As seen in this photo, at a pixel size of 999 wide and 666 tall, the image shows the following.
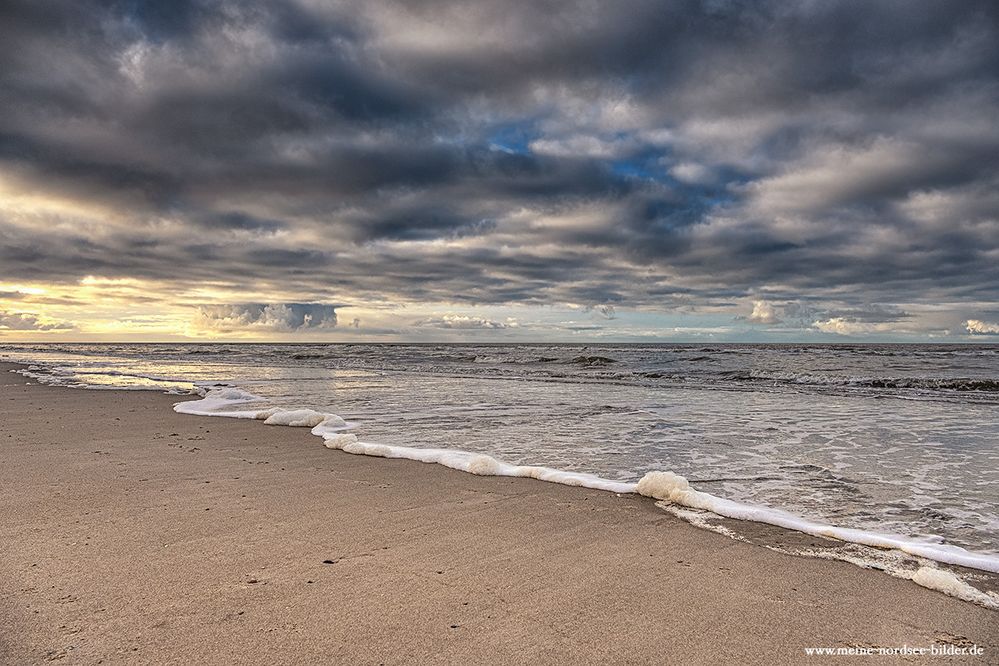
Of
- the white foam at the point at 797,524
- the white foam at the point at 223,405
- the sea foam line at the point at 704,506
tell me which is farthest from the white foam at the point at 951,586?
the white foam at the point at 223,405

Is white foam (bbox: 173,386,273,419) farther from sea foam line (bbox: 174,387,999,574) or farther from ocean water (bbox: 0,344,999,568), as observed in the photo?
sea foam line (bbox: 174,387,999,574)

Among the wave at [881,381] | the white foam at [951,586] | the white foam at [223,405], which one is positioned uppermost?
the wave at [881,381]

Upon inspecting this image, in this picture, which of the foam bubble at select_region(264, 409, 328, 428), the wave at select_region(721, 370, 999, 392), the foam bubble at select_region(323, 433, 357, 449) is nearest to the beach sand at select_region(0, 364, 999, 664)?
the foam bubble at select_region(323, 433, 357, 449)

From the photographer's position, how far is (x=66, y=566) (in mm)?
3008

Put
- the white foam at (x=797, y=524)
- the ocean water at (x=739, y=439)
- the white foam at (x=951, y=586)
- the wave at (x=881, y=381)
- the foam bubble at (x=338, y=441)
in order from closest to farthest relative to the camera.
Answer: the white foam at (x=951, y=586) < the white foam at (x=797, y=524) < the ocean water at (x=739, y=439) < the foam bubble at (x=338, y=441) < the wave at (x=881, y=381)

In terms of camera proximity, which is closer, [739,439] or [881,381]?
[739,439]

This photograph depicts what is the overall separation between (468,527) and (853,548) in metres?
2.34

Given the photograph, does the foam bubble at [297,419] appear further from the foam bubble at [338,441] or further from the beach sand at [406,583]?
the beach sand at [406,583]

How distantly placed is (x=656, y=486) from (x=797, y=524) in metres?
1.03

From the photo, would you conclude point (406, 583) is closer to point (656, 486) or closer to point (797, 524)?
point (656, 486)

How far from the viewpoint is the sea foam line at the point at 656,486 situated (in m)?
3.52

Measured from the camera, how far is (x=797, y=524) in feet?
13.2

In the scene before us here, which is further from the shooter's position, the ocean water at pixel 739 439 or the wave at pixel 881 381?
the wave at pixel 881 381

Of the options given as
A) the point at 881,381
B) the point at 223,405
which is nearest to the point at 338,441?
the point at 223,405
